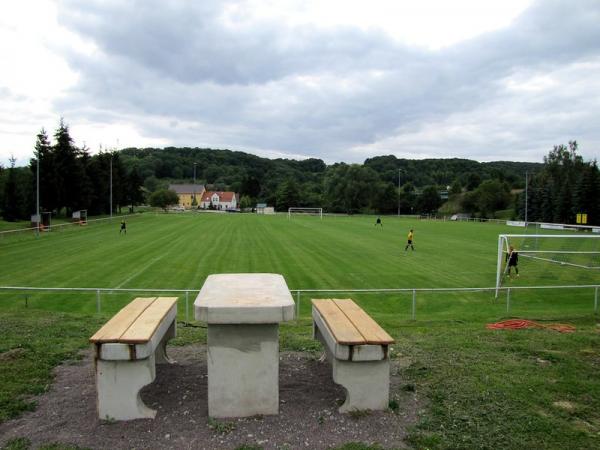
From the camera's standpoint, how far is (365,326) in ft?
18.0

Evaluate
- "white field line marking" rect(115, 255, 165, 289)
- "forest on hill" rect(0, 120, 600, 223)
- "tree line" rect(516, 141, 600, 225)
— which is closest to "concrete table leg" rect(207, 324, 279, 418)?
"white field line marking" rect(115, 255, 165, 289)

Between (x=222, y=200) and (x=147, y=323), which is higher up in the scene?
(x=222, y=200)

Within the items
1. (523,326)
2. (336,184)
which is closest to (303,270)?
(523,326)

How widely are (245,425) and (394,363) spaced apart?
2628 millimetres

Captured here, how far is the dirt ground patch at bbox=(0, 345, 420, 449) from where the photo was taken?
4402mm

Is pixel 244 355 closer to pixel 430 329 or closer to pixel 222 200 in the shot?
pixel 430 329

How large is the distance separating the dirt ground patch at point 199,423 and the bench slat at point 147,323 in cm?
82

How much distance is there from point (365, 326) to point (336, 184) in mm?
119310

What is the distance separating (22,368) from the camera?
6.12 meters

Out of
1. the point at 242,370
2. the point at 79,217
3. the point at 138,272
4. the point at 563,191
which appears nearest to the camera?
the point at 242,370

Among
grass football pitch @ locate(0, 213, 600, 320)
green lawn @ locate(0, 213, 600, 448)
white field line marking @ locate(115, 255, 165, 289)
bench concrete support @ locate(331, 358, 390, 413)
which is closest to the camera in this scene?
green lawn @ locate(0, 213, 600, 448)

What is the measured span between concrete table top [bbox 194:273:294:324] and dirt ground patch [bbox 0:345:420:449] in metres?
1.02

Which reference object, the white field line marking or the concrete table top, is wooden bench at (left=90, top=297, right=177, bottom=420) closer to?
the concrete table top

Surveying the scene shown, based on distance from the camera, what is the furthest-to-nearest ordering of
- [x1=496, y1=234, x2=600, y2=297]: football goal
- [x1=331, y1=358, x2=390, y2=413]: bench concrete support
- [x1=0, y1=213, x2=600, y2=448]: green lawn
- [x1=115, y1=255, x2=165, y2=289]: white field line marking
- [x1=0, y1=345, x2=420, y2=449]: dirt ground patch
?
[x1=496, y1=234, x2=600, y2=297]: football goal < [x1=115, y1=255, x2=165, y2=289]: white field line marking < [x1=331, y1=358, x2=390, y2=413]: bench concrete support < [x1=0, y1=213, x2=600, y2=448]: green lawn < [x1=0, y1=345, x2=420, y2=449]: dirt ground patch
